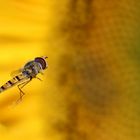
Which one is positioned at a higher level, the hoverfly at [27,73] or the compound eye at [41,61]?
the compound eye at [41,61]

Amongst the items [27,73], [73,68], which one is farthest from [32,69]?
[73,68]

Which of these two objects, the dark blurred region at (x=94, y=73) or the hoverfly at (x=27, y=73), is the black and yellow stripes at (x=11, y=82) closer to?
the hoverfly at (x=27, y=73)

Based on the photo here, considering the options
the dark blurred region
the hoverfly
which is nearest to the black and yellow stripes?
the hoverfly

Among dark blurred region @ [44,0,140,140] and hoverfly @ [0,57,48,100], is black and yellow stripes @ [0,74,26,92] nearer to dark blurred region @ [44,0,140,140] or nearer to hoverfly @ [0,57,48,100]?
hoverfly @ [0,57,48,100]

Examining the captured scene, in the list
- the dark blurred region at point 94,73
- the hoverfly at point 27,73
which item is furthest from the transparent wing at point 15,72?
the dark blurred region at point 94,73

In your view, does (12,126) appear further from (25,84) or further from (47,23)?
(47,23)

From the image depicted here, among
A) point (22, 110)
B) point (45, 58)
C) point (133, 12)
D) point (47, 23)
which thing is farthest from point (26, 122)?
point (133, 12)

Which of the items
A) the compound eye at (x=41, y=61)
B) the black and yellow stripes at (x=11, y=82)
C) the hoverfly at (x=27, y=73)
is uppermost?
the compound eye at (x=41, y=61)
